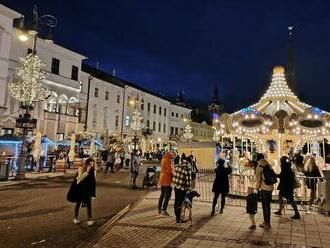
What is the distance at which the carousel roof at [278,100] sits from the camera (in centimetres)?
1597

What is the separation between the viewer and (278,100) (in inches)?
642

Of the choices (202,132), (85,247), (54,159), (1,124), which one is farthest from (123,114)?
(85,247)

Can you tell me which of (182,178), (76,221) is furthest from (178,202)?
(76,221)

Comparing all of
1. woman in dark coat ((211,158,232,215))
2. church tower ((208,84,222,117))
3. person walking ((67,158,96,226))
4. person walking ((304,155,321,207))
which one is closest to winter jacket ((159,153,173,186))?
woman in dark coat ((211,158,232,215))

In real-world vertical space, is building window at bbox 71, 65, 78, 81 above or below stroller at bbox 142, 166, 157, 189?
above

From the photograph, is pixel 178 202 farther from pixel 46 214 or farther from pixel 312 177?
pixel 312 177

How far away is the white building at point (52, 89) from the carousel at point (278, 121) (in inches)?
849

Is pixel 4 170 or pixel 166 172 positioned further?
pixel 4 170

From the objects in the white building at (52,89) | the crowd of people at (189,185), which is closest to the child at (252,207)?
the crowd of people at (189,185)

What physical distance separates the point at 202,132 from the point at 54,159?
58914 mm

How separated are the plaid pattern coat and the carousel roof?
7768 millimetres

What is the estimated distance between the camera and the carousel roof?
52.4ft

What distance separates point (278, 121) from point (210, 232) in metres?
8.46

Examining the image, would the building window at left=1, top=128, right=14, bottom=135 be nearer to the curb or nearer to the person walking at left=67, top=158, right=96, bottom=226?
the curb
